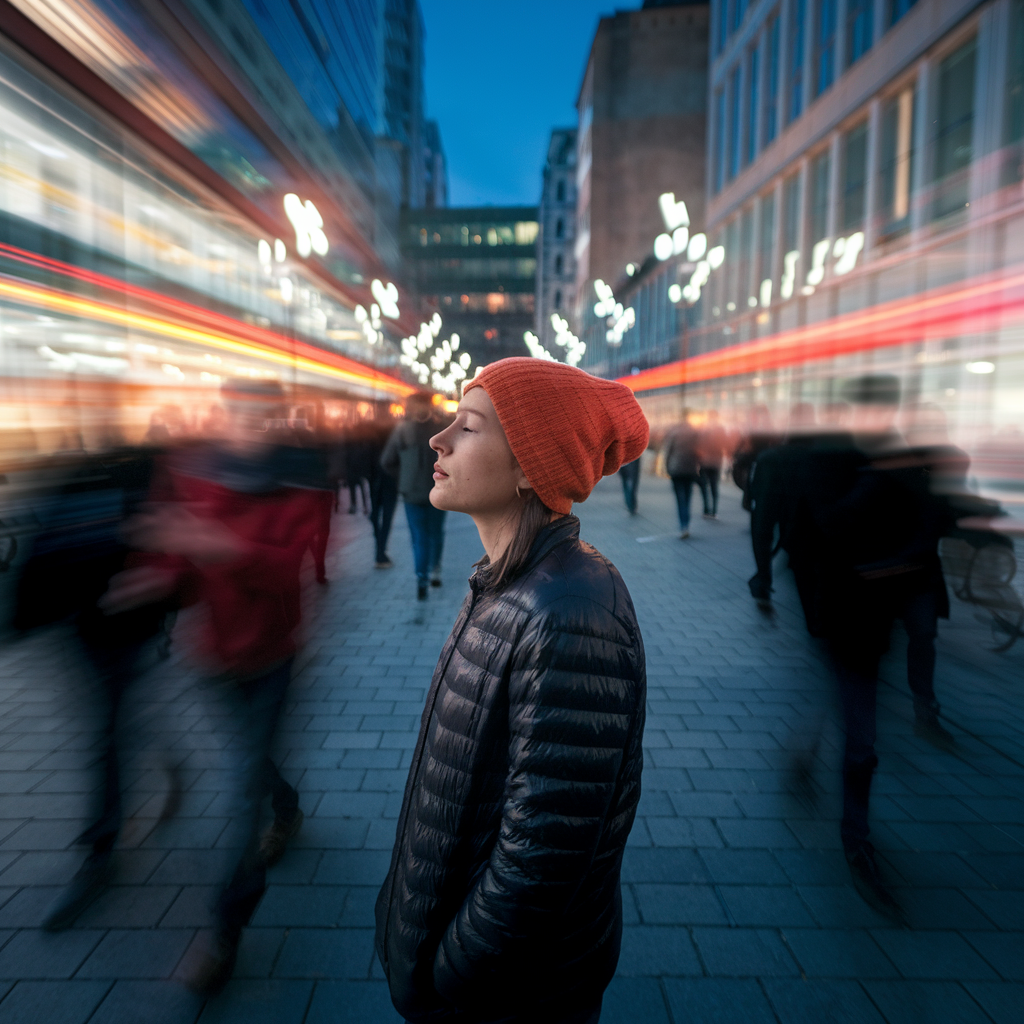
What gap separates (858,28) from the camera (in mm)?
20141

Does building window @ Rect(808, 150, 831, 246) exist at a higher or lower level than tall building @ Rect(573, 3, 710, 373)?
lower

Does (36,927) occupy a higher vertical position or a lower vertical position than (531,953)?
lower

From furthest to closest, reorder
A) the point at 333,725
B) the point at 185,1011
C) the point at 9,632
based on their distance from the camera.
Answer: the point at 333,725 < the point at 9,632 < the point at 185,1011

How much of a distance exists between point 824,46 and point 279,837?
27.3 m

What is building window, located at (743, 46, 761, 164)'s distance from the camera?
27.7 meters

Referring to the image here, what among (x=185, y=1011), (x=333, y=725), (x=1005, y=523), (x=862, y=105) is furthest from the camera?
(x=862, y=105)

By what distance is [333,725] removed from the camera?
418cm

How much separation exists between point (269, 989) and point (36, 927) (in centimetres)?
96

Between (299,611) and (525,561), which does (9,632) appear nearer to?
(299,611)

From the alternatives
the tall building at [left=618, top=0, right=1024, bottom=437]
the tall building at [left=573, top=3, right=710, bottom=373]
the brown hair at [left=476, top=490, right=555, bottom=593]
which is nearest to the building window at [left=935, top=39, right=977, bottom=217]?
the tall building at [left=618, top=0, right=1024, bottom=437]

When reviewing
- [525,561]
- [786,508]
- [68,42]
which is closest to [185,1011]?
[525,561]

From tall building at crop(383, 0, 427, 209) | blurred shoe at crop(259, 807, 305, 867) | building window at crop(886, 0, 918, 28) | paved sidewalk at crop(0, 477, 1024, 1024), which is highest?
tall building at crop(383, 0, 427, 209)

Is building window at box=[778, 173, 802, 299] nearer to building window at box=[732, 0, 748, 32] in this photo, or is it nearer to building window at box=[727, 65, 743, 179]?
building window at box=[727, 65, 743, 179]

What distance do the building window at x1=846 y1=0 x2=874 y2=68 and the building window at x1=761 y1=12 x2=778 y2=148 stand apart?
5.53 metres
